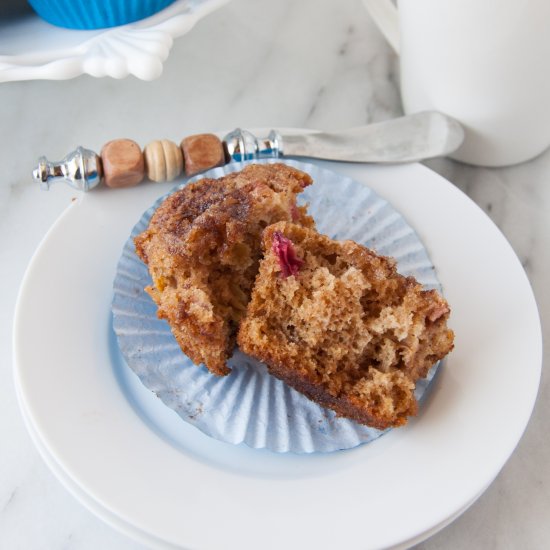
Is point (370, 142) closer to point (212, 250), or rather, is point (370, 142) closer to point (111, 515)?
point (212, 250)

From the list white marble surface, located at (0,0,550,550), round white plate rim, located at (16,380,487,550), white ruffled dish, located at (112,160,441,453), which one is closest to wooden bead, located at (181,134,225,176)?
white ruffled dish, located at (112,160,441,453)

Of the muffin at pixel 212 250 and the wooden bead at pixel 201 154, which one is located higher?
the wooden bead at pixel 201 154

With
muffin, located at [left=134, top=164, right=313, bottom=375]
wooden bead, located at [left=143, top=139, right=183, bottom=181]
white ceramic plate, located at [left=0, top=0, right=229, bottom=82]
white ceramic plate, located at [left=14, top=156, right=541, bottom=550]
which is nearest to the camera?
white ceramic plate, located at [left=14, top=156, right=541, bottom=550]

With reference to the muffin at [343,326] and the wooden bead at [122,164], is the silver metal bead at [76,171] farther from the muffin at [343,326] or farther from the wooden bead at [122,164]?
the muffin at [343,326]

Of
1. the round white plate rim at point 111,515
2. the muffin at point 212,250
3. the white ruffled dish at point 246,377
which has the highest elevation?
the muffin at point 212,250

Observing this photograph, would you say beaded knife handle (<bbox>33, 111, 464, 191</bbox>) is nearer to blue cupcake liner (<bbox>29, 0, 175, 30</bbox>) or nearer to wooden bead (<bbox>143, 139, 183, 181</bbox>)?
wooden bead (<bbox>143, 139, 183, 181</bbox>)

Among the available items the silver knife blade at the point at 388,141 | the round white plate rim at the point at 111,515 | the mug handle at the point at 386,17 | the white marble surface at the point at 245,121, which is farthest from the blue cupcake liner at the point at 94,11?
the round white plate rim at the point at 111,515
